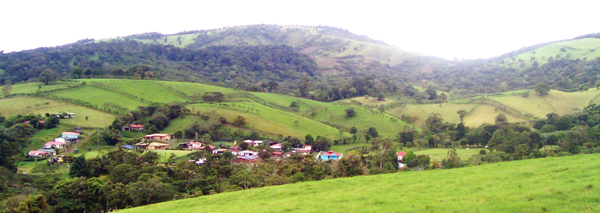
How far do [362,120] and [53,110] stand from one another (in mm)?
54615

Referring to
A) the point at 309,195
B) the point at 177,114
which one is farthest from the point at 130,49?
the point at 309,195

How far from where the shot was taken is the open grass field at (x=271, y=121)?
63062 millimetres

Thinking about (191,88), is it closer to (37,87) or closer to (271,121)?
(271,121)

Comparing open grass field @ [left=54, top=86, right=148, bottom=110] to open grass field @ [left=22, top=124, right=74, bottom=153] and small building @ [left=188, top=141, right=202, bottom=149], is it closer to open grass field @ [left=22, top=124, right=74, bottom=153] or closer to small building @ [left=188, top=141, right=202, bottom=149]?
open grass field @ [left=22, top=124, right=74, bottom=153]

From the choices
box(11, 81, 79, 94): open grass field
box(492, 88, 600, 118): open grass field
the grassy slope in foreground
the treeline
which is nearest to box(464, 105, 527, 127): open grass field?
box(492, 88, 600, 118): open grass field

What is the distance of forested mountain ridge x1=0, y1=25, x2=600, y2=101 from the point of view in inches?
4005

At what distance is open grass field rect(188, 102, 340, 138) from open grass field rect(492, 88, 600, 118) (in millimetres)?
41490

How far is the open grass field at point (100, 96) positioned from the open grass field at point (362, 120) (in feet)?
120

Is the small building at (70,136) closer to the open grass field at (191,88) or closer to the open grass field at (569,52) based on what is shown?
the open grass field at (191,88)

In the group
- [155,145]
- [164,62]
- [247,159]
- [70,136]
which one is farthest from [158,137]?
[164,62]

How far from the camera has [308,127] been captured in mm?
66500

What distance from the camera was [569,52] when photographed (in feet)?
411

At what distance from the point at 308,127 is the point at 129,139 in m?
29.4

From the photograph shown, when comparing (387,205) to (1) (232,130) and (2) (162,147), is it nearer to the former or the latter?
(2) (162,147)
